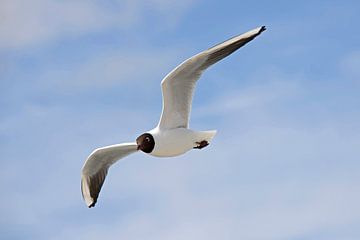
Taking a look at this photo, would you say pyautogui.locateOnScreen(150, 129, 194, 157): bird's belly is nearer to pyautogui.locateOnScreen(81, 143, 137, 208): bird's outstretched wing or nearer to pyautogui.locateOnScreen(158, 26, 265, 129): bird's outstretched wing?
pyautogui.locateOnScreen(158, 26, 265, 129): bird's outstretched wing

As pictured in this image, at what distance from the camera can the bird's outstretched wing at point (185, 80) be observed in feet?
47.5

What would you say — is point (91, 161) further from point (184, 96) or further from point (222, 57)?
point (222, 57)

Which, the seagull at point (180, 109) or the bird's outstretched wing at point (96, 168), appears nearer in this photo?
the seagull at point (180, 109)

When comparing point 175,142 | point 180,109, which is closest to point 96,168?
point 175,142

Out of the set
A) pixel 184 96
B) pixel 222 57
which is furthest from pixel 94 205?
pixel 222 57

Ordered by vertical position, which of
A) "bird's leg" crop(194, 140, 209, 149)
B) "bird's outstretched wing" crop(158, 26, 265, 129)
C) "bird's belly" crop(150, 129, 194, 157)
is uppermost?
"bird's outstretched wing" crop(158, 26, 265, 129)

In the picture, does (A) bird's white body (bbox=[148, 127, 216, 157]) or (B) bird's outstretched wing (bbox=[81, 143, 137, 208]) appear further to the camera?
(B) bird's outstretched wing (bbox=[81, 143, 137, 208])

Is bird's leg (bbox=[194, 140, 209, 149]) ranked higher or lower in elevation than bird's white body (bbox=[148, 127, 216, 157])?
lower

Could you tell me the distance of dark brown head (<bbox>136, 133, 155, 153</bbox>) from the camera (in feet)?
51.3

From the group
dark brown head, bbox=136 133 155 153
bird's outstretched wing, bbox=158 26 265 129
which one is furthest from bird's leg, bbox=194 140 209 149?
dark brown head, bbox=136 133 155 153

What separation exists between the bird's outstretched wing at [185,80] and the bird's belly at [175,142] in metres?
0.17

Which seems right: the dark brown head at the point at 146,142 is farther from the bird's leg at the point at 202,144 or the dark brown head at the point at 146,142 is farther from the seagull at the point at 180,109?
the bird's leg at the point at 202,144

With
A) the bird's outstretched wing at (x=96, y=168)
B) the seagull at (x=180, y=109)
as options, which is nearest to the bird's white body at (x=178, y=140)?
the seagull at (x=180, y=109)

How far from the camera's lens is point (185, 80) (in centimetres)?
1510
